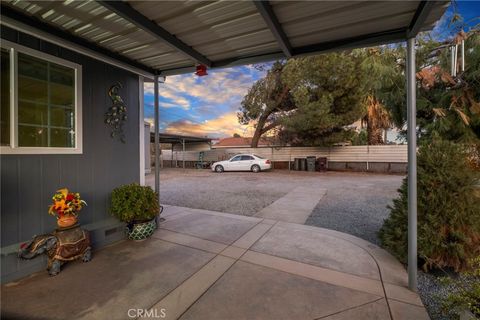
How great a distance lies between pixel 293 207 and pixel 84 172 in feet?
14.0

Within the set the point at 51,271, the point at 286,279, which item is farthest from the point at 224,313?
the point at 51,271

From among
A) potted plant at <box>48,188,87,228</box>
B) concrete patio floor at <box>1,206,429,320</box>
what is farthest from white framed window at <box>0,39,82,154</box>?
concrete patio floor at <box>1,206,429,320</box>

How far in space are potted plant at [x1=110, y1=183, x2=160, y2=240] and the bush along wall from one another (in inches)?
135

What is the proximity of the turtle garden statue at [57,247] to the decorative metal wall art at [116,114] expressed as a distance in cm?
141

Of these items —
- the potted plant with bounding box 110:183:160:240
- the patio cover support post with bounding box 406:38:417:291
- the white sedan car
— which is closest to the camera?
the patio cover support post with bounding box 406:38:417:291

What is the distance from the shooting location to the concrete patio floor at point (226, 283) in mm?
1737

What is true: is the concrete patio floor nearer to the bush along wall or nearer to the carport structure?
the bush along wall

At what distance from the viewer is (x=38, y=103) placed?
244cm

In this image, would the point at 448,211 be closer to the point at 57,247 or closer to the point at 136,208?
the point at 136,208

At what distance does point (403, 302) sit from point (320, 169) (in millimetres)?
11986

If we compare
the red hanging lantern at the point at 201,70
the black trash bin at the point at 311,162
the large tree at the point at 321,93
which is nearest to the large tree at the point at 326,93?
the large tree at the point at 321,93

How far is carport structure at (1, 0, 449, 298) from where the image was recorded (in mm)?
1787

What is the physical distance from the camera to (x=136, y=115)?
3486 mm

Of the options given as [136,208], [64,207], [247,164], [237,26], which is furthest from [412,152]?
[247,164]
